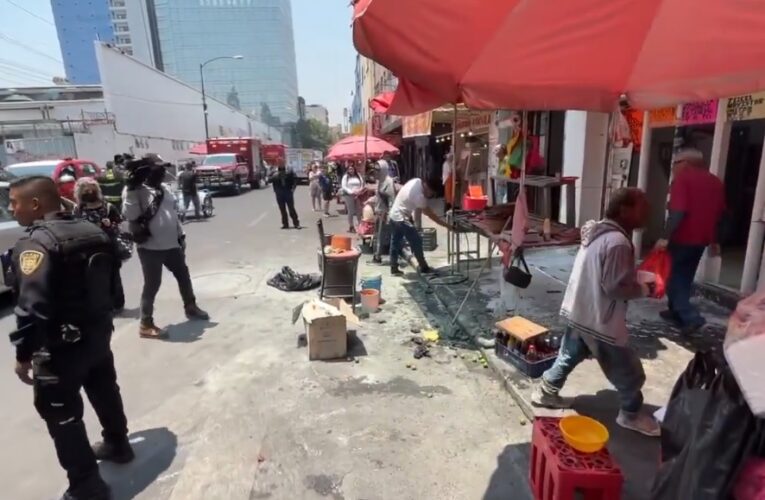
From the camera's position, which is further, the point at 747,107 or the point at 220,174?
the point at 220,174

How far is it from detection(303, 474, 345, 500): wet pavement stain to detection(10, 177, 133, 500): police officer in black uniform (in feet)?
4.08

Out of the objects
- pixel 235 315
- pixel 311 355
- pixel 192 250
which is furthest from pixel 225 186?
pixel 311 355

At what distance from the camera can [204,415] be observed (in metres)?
3.75

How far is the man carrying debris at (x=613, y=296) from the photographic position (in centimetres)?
287

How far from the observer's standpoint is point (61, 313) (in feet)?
8.59

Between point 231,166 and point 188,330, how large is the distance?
71.3 ft

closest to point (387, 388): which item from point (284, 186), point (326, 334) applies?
point (326, 334)

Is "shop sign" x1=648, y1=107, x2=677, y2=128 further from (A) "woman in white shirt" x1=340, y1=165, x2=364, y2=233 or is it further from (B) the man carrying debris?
(A) "woman in white shirt" x1=340, y1=165, x2=364, y2=233

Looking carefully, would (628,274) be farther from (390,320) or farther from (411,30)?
(390,320)

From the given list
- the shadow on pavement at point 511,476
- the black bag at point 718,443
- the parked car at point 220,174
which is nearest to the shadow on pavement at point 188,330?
the shadow on pavement at point 511,476

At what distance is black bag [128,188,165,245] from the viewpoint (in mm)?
5160

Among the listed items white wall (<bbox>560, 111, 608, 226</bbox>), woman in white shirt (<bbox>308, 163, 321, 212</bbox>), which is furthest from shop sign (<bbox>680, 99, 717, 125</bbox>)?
woman in white shirt (<bbox>308, 163, 321, 212</bbox>)

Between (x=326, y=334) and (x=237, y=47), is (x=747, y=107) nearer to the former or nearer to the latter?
(x=326, y=334)

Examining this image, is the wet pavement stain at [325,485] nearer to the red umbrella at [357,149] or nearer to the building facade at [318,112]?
the red umbrella at [357,149]
